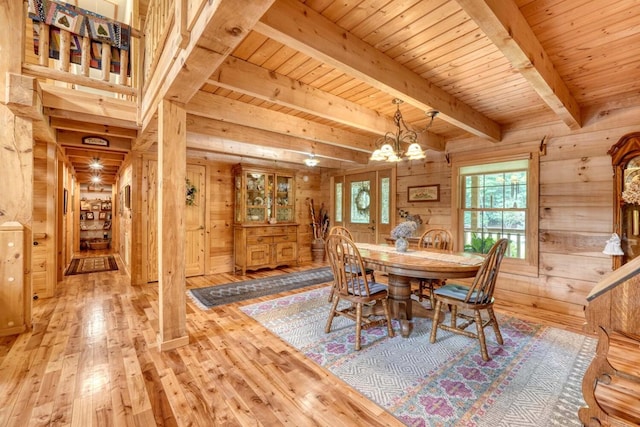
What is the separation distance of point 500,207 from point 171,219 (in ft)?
13.1

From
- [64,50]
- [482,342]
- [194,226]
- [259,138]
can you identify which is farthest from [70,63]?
[482,342]

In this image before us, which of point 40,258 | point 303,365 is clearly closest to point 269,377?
point 303,365

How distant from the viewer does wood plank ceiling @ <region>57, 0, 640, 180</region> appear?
5.20 feet

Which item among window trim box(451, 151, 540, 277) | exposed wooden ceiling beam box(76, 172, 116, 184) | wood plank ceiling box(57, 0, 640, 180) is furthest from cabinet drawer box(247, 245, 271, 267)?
exposed wooden ceiling beam box(76, 172, 116, 184)

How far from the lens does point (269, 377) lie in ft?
Result: 6.55

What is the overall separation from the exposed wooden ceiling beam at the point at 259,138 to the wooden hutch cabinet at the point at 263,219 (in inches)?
30.7

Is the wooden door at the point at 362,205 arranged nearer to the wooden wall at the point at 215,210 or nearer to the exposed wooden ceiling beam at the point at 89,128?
the wooden wall at the point at 215,210

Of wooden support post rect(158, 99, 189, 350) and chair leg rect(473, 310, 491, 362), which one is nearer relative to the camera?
chair leg rect(473, 310, 491, 362)

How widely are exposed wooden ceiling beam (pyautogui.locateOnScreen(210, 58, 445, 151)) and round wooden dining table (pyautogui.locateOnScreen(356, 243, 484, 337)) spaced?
1479mm

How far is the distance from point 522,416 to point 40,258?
17.8 ft

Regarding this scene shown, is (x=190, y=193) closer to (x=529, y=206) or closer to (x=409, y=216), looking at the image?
(x=409, y=216)

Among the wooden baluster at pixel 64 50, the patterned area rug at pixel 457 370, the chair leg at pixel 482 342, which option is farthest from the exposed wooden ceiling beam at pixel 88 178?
the chair leg at pixel 482 342

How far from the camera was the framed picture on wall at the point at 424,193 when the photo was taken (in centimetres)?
451

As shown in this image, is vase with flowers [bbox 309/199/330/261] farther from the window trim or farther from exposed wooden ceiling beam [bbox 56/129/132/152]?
exposed wooden ceiling beam [bbox 56/129/132/152]
